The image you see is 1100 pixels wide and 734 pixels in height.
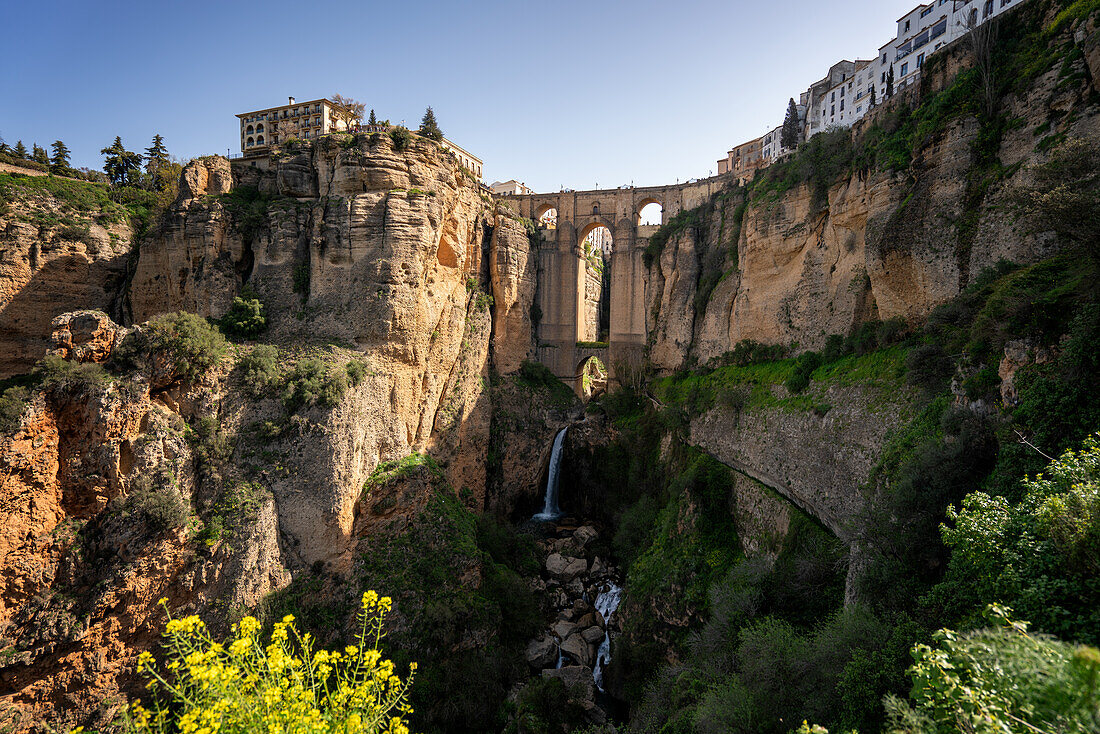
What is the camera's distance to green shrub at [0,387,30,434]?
12.3 metres

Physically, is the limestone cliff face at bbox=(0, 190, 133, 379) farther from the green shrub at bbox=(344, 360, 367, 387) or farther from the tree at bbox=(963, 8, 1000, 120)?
the tree at bbox=(963, 8, 1000, 120)

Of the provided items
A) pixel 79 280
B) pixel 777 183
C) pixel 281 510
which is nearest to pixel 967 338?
pixel 777 183

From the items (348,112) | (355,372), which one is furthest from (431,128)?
(355,372)

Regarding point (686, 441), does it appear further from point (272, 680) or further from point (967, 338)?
point (272, 680)

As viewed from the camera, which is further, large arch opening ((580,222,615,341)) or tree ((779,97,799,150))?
large arch opening ((580,222,615,341))

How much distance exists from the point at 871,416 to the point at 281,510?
19.0 m

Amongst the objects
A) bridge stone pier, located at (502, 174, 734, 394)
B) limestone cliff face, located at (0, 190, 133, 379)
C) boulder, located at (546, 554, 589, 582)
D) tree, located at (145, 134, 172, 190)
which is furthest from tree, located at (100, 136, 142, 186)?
boulder, located at (546, 554, 589, 582)

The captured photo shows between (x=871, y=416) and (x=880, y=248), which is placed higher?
(x=880, y=248)

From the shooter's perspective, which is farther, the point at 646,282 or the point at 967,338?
the point at 646,282

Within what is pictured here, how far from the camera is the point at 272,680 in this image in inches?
234

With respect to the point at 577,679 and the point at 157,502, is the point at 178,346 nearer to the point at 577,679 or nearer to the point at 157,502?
the point at 157,502

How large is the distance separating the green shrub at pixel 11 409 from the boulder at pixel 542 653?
1711cm

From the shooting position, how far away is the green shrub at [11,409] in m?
12.3

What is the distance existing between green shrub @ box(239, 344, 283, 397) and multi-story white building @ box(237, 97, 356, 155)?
113 feet
